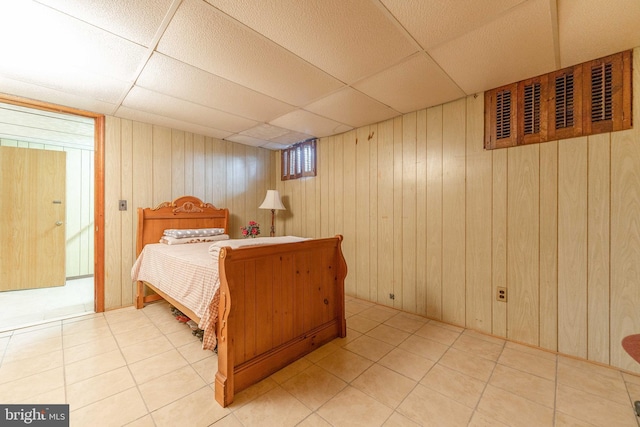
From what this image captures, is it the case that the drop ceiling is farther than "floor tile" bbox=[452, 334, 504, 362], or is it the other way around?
"floor tile" bbox=[452, 334, 504, 362]

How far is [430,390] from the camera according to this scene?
1600mm

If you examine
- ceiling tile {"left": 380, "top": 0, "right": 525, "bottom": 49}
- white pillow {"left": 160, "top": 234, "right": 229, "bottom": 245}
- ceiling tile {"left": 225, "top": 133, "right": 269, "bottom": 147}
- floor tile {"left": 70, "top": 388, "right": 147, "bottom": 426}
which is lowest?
floor tile {"left": 70, "top": 388, "right": 147, "bottom": 426}

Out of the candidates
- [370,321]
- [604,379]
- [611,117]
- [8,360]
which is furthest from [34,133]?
[604,379]

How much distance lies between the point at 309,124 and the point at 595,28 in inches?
95.2

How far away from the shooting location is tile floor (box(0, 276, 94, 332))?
8.55 feet

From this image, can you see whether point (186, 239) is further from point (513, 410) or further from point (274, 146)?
point (513, 410)

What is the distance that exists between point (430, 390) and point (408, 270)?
4.50 feet

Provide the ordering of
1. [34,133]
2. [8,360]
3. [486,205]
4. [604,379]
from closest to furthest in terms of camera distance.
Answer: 1. [604,379]
2. [8,360]
3. [486,205]
4. [34,133]

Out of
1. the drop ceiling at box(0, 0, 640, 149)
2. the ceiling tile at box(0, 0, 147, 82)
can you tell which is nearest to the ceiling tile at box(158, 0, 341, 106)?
the drop ceiling at box(0, 0, 640, 149)

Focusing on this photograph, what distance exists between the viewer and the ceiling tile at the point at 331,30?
1356mm

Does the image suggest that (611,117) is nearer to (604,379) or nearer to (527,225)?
(527,225)

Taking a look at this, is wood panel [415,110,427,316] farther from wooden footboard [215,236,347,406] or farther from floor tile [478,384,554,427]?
floor tile [478,384,554,427]

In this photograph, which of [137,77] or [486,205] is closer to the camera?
[137,77]

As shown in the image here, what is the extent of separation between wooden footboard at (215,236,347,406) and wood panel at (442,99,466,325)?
1.11 m
